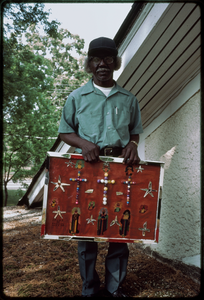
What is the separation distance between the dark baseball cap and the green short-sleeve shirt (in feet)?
0.77

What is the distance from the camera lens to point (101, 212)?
1597 millimetres

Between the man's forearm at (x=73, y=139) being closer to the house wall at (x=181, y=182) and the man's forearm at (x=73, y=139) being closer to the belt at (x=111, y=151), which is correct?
the belt at (x=111, y=151)

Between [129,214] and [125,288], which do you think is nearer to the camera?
[129,214]

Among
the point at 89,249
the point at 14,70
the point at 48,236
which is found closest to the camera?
the point at 48,236

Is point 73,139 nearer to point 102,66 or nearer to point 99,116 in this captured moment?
point 99,116

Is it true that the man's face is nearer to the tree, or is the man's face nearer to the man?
the man

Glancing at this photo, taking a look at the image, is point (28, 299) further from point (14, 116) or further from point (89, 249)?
point (14, 116)

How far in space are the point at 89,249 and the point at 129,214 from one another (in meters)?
0.38

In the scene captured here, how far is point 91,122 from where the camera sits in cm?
168

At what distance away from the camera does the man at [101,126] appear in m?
1.65

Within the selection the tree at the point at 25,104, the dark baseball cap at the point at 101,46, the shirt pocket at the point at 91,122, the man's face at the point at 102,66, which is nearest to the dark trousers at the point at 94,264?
the shirt pocket at the point at 91,122

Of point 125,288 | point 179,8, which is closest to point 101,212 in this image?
point 125,288

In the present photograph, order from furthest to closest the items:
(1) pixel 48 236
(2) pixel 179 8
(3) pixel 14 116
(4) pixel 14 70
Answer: (3) pixel 14 116
(4) pixel 14 70
(2) pixel 179 8
(1) pixel 48 236

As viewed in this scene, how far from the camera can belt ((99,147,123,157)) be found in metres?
1.66
